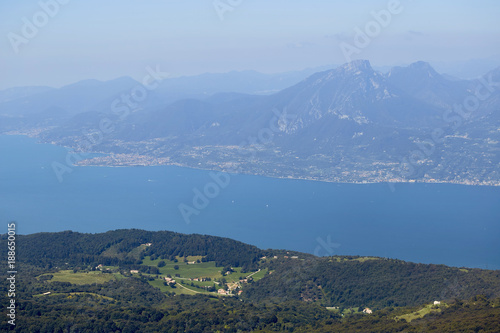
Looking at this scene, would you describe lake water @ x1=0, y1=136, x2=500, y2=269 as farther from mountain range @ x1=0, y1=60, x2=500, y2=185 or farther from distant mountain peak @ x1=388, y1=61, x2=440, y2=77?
distant mountain peak @ x1=388, y1=61, x2=440, y2=77

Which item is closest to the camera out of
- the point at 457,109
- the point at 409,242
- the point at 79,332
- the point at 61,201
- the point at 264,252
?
the point at 79,332

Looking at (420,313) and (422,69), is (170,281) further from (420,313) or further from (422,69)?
(422,69)

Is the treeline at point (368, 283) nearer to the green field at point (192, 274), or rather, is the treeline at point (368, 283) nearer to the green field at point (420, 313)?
the green field at point (192, 274)

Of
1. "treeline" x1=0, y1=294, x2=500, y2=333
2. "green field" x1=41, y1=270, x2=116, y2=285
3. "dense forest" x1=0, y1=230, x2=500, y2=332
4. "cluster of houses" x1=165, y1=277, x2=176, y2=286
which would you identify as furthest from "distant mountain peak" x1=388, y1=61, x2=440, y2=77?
"treeline" x1=0, y1=294, x2=500, y2=333

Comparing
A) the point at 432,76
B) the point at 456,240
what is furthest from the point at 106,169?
the point at 432,76

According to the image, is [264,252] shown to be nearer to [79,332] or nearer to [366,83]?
[79,332]

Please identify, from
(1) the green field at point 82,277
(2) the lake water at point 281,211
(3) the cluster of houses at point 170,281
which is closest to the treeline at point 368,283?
(3) the cluster of houses at point 170,281
